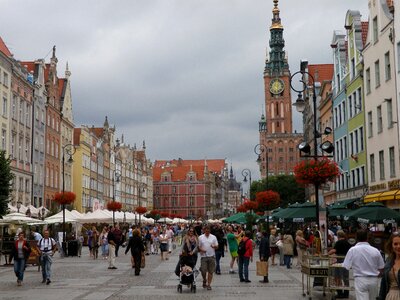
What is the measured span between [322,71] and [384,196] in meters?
33.1

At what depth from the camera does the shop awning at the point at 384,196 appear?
3327 centimetres

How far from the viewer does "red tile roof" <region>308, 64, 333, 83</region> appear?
6524cm

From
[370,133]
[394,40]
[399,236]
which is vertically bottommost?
[399,236]

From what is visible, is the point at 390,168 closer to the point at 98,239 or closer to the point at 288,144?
the point at 98,239

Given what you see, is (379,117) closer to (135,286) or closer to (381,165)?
(381,165)

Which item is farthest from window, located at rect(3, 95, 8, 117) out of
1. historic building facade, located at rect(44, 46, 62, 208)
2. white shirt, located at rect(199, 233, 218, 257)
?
white shirt, located at rect(199, 233, 218, 257)

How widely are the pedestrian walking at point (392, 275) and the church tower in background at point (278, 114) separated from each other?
5713 inches

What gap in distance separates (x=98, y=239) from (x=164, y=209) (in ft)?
382

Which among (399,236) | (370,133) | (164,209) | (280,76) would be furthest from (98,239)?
(280,76)

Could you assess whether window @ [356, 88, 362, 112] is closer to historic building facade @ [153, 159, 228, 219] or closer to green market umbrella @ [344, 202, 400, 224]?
green market umbrella @ [344, 202, 400, 224]

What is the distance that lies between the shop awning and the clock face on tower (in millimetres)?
122749

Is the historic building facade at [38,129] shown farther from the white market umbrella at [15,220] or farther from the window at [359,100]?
the window at [359,100]

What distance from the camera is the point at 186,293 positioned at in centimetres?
1656

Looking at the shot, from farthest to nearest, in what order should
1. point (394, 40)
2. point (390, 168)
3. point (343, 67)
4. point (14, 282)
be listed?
point (343, 67), point (390, 168), point (394, 40), point (14, 282)
